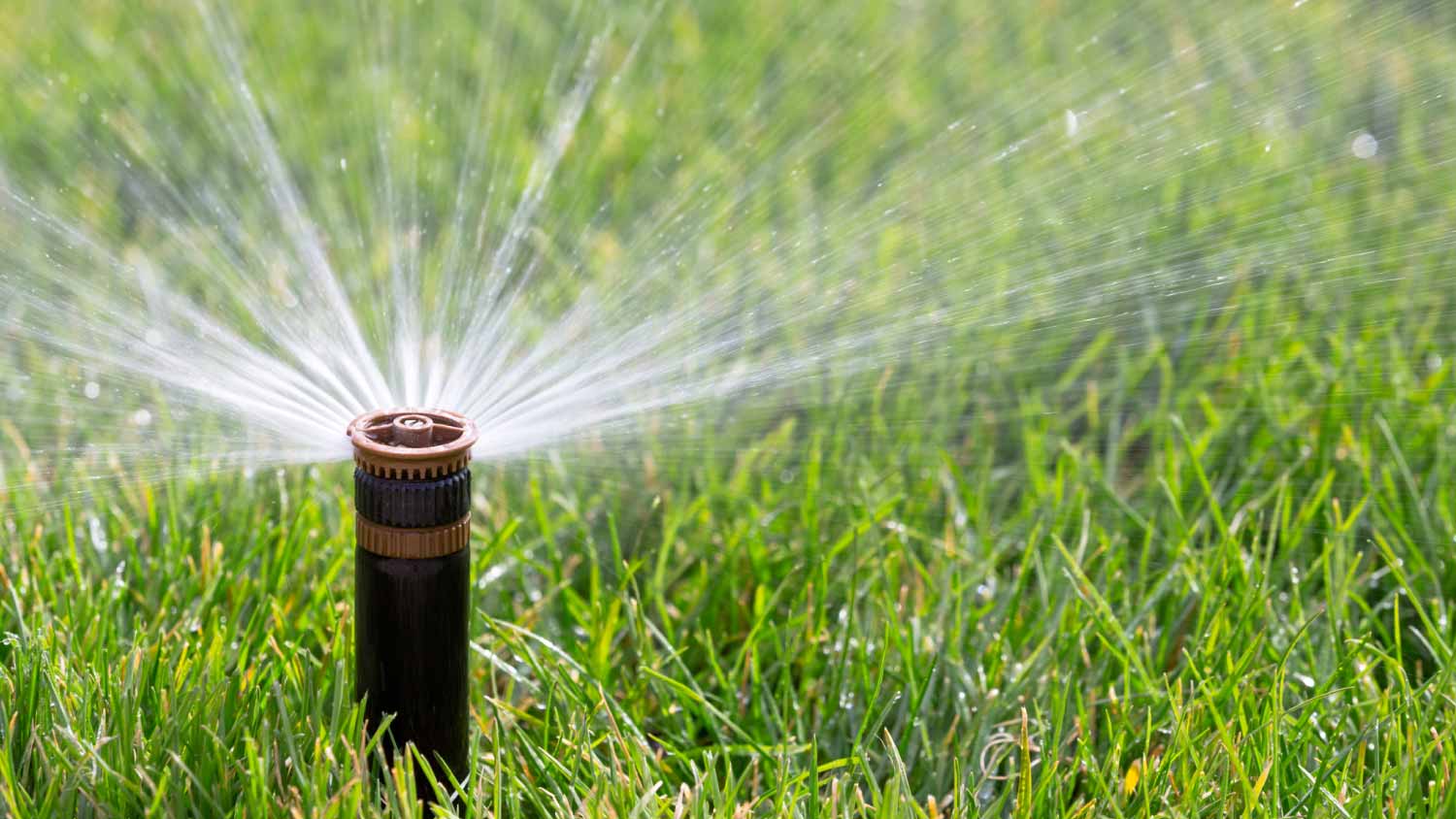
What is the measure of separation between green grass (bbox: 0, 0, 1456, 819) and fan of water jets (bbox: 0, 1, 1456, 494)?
1.0 inches

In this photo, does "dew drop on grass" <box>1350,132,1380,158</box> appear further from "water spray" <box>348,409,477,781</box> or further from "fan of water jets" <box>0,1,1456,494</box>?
"water spray" <box>348,409,477,781</box>

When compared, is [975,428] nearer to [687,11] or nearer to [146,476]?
[146,476]

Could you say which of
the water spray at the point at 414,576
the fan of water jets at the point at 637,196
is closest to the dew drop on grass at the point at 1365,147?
the fan of water jets at the point at 637,196

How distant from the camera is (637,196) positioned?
11.4 ft

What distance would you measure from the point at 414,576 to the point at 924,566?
105 cm

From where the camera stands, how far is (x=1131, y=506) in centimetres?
261

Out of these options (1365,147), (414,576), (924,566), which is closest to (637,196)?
(924,566)

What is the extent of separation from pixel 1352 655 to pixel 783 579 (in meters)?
0.78

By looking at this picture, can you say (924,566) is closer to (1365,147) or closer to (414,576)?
(414,576)

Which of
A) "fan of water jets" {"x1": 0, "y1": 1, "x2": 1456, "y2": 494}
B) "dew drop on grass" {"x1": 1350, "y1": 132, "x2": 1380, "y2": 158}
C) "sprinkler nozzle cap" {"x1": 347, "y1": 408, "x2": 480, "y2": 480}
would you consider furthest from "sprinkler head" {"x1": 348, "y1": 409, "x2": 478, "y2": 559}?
"dew drop on grass" {"x1": 1350, "y1": 132, "x2": 1380, "y2": 158}

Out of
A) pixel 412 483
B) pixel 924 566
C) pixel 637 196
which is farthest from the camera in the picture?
pixel 637 196

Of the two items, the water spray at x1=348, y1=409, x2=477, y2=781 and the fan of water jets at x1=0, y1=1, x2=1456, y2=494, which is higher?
the fan of water jets at x1=0, y1=1, x2=1456, y2=494

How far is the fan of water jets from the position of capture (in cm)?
274

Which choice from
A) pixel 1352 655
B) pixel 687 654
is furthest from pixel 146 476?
pixel 1352 655
